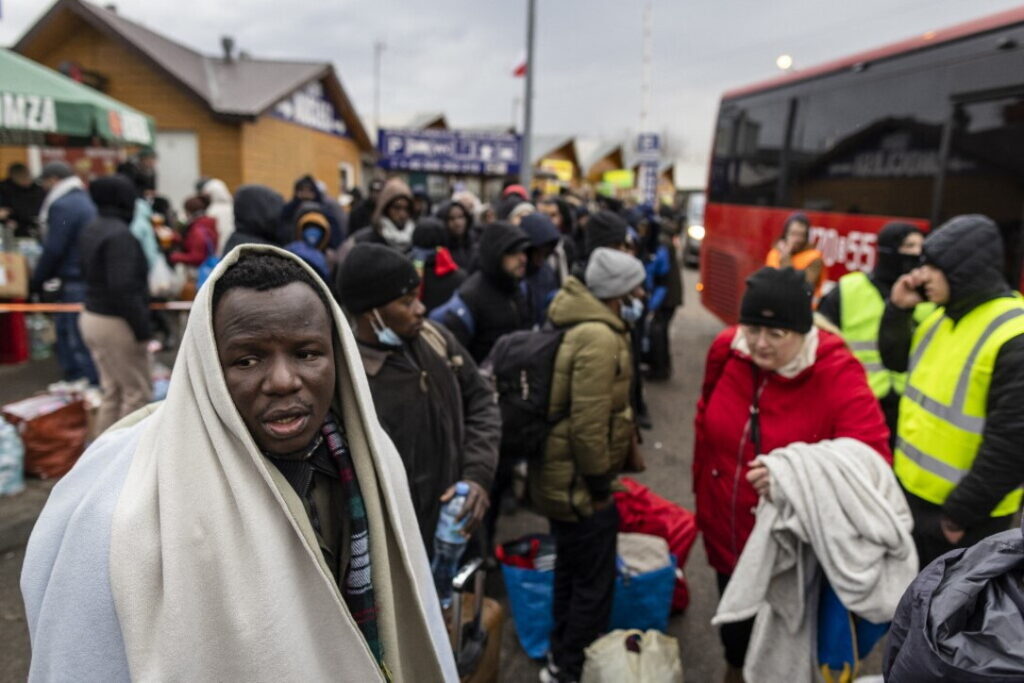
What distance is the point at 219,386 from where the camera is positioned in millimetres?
1220

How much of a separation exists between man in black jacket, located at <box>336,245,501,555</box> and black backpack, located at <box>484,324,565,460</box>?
0.47 m

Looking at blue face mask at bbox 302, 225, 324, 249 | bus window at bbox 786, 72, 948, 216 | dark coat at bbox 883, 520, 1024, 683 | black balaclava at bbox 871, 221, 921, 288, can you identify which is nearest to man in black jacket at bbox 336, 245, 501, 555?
dark coat at bbox 883, 520, 1024, 683

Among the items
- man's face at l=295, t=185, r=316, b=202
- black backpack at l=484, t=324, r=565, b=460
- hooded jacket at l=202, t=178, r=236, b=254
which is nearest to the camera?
black backpack at l=484, t=324, r=565, b=460

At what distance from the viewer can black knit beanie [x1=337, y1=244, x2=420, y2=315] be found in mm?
2324

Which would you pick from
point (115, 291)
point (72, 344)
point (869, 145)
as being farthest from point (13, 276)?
point (869, 145)

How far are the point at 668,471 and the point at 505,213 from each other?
126 inches

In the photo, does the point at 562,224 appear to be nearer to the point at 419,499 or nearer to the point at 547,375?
the point at 547,375

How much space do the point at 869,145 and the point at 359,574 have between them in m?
7.20

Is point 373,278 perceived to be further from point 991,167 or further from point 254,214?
point 991,167

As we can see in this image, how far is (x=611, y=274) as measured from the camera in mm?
3061

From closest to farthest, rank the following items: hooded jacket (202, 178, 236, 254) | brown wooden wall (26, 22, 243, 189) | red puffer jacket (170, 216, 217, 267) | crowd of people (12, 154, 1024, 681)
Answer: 1. crowd of people (12, 154, 1024, 681)
2. red puffer jacket (170, 216, 217, 267)
3. hooded jacket (202, 178, 236, 254)
4. brown wooden wall (26, 22, 243, 189)

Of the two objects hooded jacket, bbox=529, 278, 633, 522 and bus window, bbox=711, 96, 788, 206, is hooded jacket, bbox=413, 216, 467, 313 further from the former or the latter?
bus window, bbox=711, 96, 788, 206

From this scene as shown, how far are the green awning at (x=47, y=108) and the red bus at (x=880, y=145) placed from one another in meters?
7.48

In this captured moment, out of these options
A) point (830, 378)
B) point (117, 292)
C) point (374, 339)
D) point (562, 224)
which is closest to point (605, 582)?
point (830, 378)
